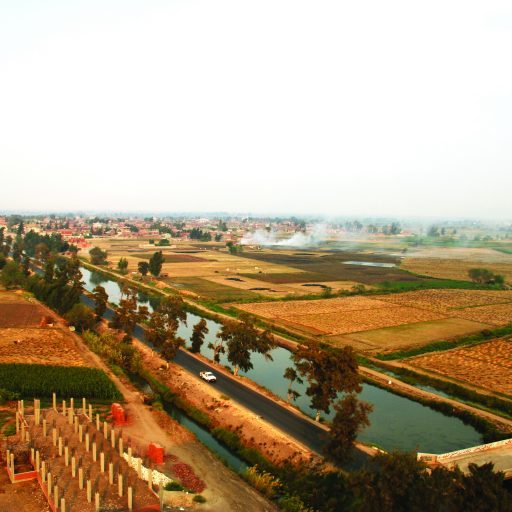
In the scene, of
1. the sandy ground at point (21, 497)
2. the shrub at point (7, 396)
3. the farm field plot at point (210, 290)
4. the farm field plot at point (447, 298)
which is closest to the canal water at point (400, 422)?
the shrub at point (7, 396)

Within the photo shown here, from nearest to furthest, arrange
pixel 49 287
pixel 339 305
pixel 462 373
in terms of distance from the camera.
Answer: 1. pixel 462 373
2. pixel 49 287
3. pixel 339 305

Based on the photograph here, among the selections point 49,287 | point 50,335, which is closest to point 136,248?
point 49,287

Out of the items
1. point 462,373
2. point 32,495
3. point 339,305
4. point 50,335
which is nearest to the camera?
point 32,495

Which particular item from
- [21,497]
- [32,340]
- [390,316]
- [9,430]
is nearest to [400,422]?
[21,497]

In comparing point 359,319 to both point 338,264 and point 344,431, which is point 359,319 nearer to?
point 344,431

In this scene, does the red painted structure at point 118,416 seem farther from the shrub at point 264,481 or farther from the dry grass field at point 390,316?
the dry grass field at point 390,316

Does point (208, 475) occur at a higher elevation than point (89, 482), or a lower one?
lower

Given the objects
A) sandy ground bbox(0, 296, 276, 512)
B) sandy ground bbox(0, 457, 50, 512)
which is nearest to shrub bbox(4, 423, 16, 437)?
sandy ground bbox(0, 457, 50, 512)

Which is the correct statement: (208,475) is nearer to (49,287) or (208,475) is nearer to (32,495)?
(32,495)
